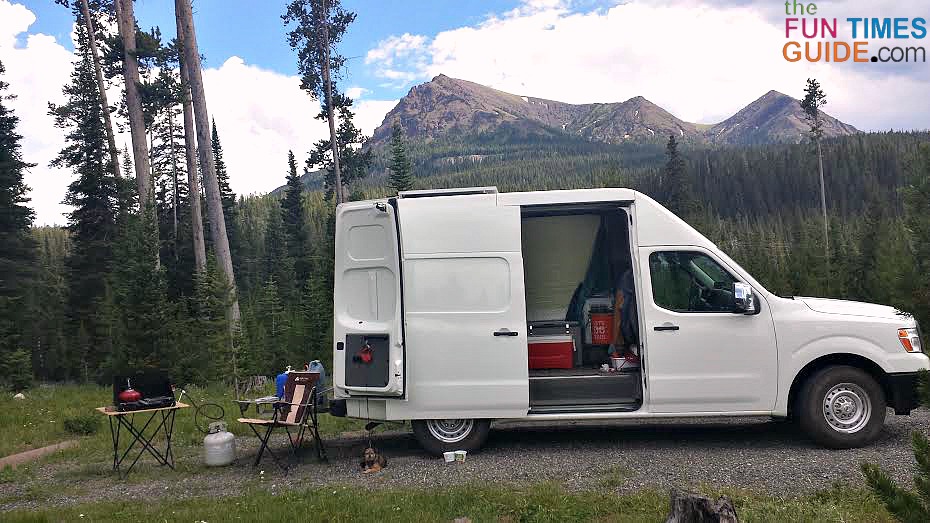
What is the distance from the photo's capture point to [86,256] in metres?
31.2

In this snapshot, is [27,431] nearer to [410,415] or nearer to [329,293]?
[410,415]

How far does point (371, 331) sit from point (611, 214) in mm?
3541

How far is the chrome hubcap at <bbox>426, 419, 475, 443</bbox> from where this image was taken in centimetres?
769

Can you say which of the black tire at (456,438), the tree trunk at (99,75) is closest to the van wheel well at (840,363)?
the black tire at (456,438)

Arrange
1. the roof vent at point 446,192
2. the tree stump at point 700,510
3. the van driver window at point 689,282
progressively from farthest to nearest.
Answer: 1. the roof vent at point 446,192
2. the van driver window at point 689,282
3. the tree stump at point 700,510

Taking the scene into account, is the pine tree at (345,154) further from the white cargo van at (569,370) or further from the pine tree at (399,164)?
the white cargo van at (569,370)

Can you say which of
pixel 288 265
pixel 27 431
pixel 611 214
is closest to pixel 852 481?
pixel 611 214

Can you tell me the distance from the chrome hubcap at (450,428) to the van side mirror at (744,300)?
125 inches

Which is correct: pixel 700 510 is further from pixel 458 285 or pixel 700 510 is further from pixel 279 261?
Answer: pixel 279 261

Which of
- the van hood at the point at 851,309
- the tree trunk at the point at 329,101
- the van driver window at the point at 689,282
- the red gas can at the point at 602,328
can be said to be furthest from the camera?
the tree trunk at the point at 329,101

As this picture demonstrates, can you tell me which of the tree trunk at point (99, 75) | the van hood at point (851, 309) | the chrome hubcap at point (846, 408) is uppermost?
Answer: the tree trunk at point (99, 75)

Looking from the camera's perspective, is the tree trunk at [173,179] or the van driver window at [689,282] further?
the tree trunk at [173,179]

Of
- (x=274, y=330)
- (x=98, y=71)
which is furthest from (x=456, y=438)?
(x=98, y=71)

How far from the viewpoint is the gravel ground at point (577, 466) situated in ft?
20.7
